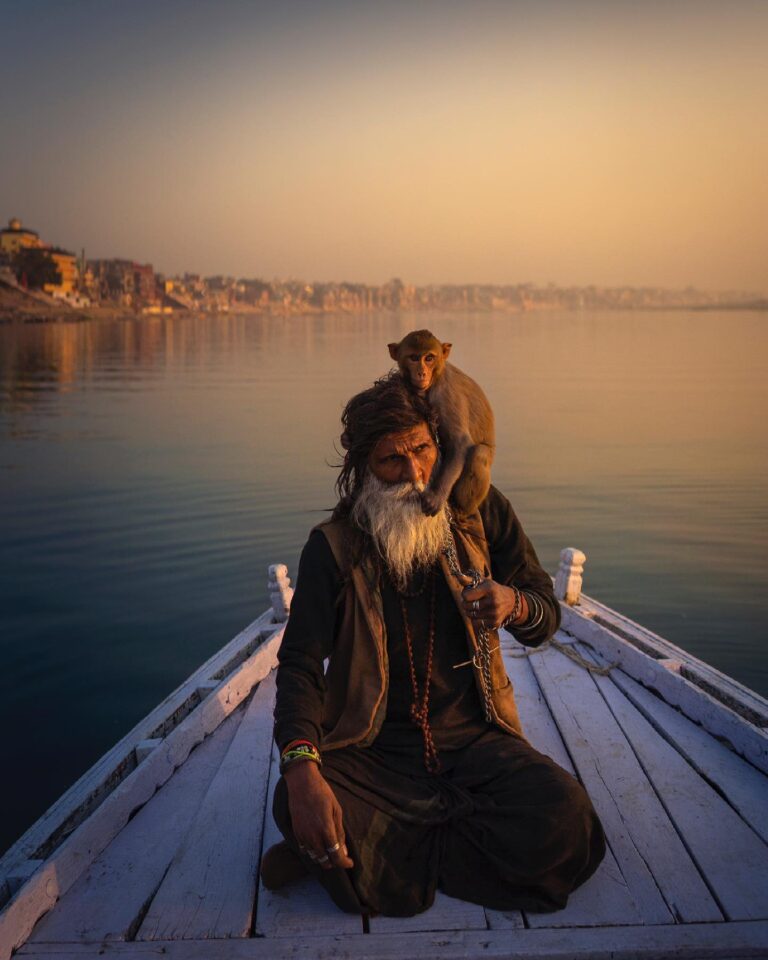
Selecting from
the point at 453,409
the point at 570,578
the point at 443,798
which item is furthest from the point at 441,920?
the point at 570,578

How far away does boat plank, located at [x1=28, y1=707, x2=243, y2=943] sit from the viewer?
2.87 m

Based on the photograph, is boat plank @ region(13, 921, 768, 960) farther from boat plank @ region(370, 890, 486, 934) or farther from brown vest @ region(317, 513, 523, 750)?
brown vest @ region(317, 513, 523, 750)

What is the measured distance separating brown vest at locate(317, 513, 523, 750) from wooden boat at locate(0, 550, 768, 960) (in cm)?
49

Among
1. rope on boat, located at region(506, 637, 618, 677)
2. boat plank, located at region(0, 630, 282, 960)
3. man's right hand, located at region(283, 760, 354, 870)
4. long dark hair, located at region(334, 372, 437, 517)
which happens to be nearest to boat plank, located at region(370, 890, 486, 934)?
man's right hand, located at region(283, 760, 354, 870)

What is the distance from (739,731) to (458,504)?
1498 mm

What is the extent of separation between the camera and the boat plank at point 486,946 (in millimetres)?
2680

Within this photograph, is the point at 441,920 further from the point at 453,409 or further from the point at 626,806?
the point at 453,409

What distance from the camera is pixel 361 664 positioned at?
129 inches

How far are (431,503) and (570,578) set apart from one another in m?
3.29

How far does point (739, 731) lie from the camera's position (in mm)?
4000

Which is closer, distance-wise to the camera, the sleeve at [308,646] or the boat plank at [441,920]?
the boat plank at [441,920]

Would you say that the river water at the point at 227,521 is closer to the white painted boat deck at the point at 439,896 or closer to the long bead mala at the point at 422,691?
the white painted boat deck at the point at 439,896

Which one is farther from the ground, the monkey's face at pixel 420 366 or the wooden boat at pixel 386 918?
the monkey's face at pixel 420 366

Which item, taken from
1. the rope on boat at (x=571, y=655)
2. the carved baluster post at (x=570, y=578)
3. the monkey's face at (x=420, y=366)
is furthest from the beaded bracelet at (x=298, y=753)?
the carved baluster post at (x=570, y=578)
